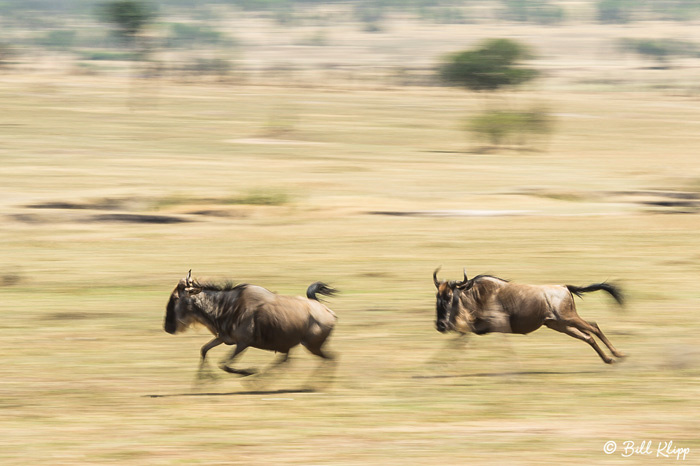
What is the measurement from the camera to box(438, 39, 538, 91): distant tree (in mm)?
70125

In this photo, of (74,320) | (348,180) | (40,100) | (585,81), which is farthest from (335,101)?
(74,320)

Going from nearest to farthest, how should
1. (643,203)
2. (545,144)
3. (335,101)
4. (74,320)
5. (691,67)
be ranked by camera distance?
(74,320) < (643,203) < (545,144) < (335,101) < (691,67)

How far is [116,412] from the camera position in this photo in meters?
9.20

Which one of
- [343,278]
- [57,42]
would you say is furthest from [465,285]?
[57,42]

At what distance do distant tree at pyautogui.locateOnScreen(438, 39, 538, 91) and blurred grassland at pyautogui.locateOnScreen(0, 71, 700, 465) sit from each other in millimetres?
19518

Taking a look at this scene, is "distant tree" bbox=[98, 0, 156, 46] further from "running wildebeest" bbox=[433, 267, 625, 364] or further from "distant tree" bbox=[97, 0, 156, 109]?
"running wildebeest" bbox=[433, 267, 625, 364]

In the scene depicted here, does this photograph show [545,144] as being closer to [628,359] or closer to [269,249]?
[269,249]

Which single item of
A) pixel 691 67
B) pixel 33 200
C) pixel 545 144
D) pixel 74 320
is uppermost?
pixel 74 320

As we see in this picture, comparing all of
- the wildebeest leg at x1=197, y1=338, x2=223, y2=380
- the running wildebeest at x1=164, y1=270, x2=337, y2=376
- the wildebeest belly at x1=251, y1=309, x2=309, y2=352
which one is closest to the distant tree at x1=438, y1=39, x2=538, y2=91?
the wildebeest leg at x1=197, y1=338, x2=223, y2=380

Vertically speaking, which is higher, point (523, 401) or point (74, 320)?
point (523, 401)

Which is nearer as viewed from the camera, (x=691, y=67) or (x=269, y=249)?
(x=269, y=249)

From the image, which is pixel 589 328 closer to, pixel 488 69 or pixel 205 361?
pixel 205 361

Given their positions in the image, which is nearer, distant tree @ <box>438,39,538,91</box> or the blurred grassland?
the blurred grassland

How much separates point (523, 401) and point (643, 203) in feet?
71.1
